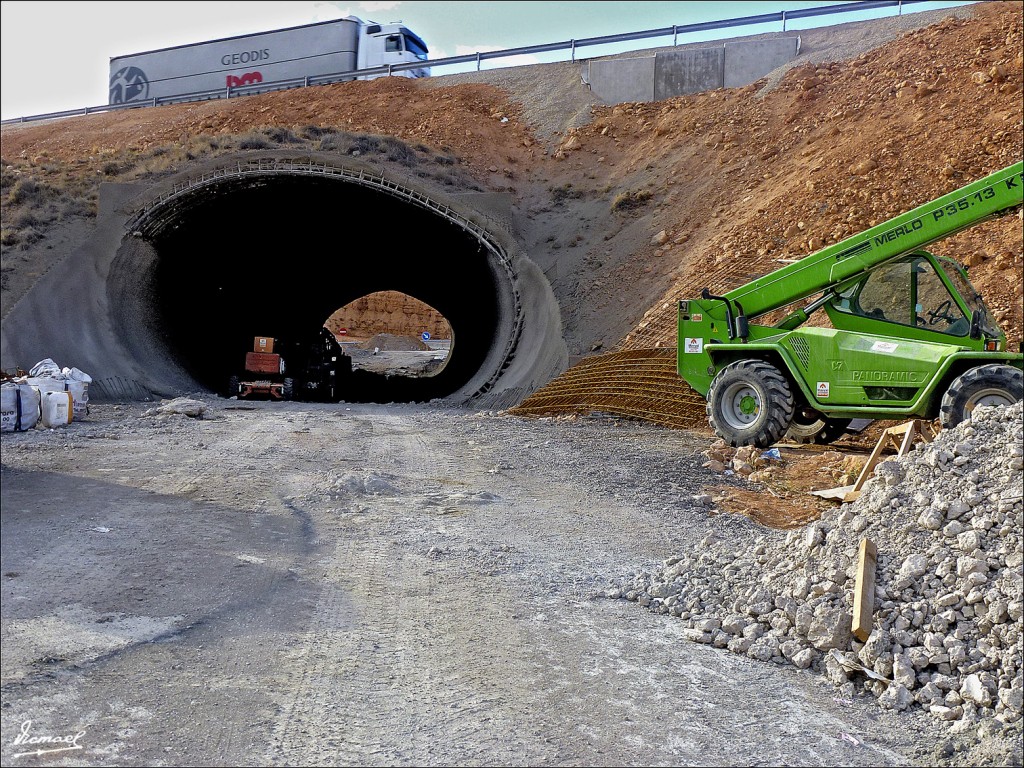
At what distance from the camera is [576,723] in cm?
439

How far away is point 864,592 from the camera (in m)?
5.29

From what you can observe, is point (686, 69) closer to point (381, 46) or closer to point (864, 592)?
point (381, 46)

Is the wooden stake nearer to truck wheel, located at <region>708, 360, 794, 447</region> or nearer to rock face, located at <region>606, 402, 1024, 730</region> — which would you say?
rock face, located at <region>606, 402, 1024, 730</region>

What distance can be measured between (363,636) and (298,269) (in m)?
25.3

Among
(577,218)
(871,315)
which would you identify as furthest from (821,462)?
(577,218)

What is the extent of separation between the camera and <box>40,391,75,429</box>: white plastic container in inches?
475

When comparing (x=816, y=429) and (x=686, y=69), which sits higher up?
(x=686, y=69)

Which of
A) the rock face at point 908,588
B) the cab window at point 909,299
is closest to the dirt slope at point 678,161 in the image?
the cab window at point 909,299

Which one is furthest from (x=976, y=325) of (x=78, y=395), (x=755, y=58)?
(x=755, y=58)

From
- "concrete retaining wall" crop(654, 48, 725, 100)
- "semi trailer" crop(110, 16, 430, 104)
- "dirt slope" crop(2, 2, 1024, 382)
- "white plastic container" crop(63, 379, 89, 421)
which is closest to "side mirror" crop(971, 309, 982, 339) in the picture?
"dirt slope" crop(2, 2, 1024, 382)

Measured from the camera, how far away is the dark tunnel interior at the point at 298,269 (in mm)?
22266

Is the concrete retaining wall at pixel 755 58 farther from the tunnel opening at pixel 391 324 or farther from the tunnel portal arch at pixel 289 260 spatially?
the tunnel opening at pixel 391 324

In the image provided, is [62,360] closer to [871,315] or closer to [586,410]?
[586,410]

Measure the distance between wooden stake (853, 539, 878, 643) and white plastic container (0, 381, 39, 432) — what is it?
9845 mm
